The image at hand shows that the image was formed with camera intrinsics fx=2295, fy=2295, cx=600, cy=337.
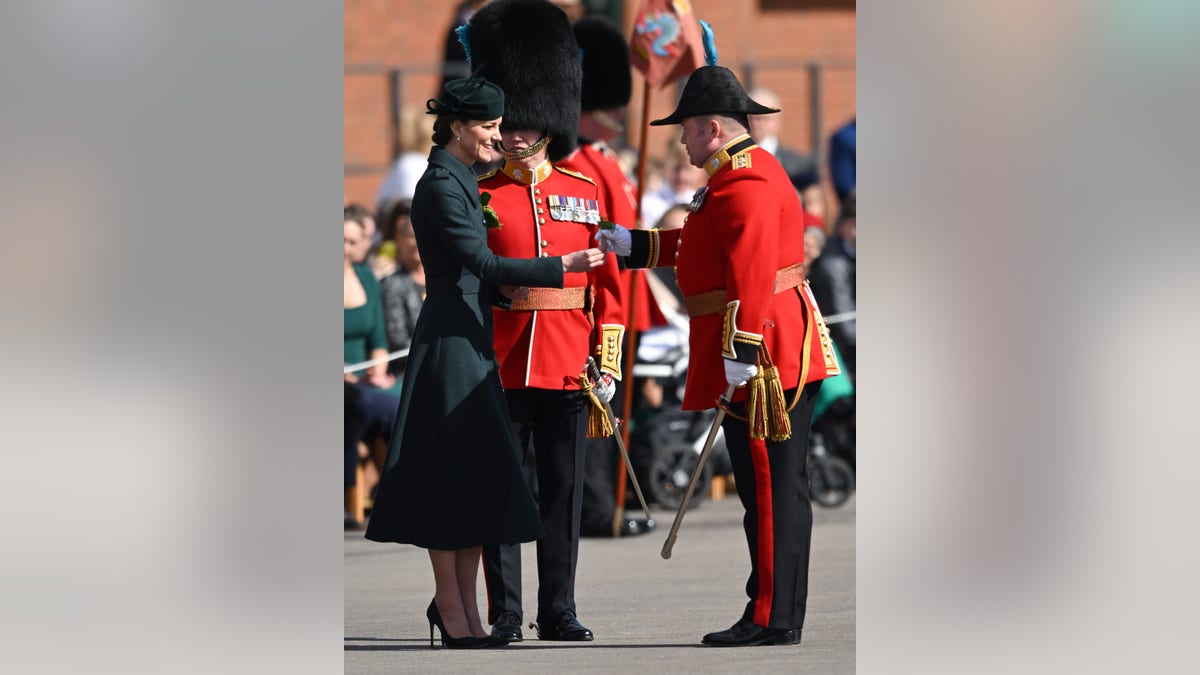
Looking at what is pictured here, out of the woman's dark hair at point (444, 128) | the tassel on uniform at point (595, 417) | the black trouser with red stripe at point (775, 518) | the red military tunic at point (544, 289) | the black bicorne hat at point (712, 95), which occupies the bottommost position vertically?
the black trouser with red stripe at point (775, 518)

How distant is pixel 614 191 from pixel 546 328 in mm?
1339

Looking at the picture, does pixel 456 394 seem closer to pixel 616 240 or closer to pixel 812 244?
pixel 616 240

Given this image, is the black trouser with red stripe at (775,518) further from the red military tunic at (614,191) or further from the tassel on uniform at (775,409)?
the red military tunic at (614,191)

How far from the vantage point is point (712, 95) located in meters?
6.92

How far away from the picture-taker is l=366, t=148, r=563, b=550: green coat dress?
676cm

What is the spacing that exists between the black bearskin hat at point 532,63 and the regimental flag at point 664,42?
205 cm

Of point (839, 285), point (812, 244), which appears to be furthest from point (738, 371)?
point (812, 244)

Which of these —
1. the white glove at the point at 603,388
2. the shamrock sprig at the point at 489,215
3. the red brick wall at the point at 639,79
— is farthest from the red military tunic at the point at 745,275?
the red brick wall at the point at 639,79

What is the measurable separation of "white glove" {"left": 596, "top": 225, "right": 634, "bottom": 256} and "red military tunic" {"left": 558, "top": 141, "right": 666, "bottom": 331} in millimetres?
468

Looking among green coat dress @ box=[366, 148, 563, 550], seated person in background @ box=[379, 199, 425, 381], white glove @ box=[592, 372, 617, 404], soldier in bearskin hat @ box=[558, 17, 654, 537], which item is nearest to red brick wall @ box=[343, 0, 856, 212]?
seated person in background @ box=[379, 199, 425, 381]

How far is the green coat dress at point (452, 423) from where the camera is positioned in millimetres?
6762
